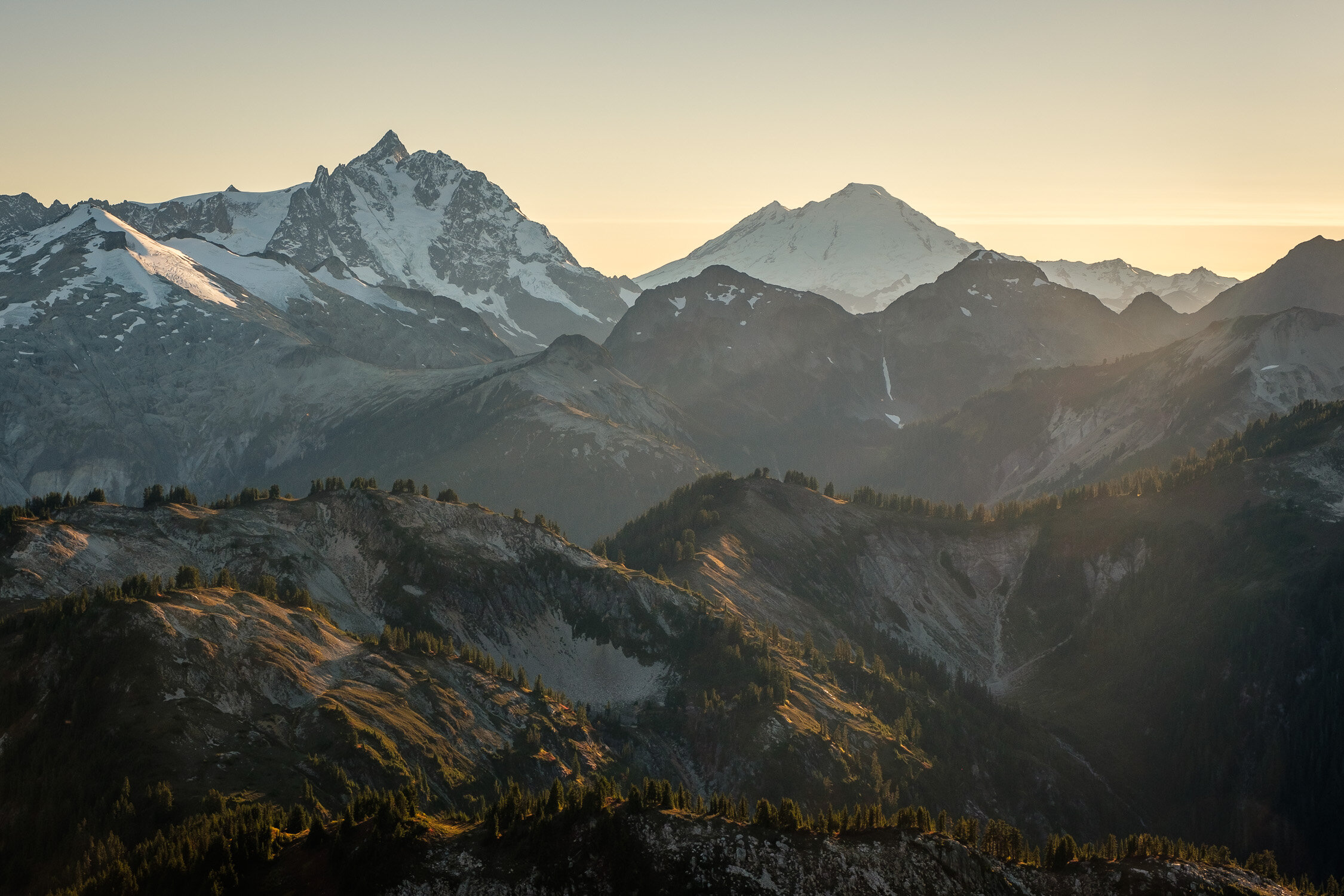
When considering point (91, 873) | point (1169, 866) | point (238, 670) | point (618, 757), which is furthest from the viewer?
point (618, 757)

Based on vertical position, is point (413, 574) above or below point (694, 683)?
above

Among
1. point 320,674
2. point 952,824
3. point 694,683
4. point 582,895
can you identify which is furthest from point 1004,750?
point 582,895

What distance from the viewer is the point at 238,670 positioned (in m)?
126

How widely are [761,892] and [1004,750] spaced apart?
120 m

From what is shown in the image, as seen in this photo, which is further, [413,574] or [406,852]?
[413,574]

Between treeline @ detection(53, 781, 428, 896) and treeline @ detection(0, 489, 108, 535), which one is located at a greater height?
treeline @ detection(0, 489, 108, 535)

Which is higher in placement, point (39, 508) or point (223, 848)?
point (39, 508)

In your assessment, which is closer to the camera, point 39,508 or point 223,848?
point 223,848

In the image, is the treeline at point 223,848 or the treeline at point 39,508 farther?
the treeline at point 39,508

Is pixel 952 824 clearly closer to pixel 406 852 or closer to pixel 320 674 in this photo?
pixel 320 674

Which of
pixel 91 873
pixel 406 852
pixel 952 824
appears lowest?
pixel 952 824

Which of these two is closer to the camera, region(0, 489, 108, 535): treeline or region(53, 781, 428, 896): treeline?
region(53, 781, 428, 896): treeline

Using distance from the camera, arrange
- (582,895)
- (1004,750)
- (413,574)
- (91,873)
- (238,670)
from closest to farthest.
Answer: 1. (582,895)
2. (91,873)
3. (238,670)
4. (413,574)
5. (1004,750)

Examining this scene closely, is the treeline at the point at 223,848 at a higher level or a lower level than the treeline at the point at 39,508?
lower
